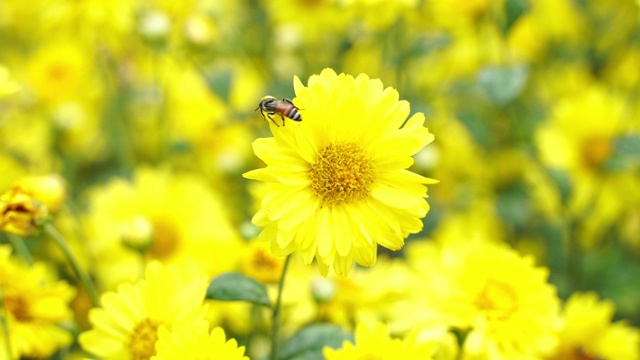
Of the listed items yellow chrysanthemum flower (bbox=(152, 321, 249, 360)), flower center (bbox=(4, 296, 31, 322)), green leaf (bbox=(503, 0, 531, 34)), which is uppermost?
green leaf (bbox=(503, 0, 531, 34))

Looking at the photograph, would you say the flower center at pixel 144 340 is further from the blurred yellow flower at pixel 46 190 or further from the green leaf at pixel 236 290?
the blurred yellow flower at pixel 46 190

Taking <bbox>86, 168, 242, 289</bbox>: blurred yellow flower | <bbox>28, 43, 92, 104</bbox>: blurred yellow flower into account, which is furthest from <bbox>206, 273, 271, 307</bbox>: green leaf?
<bbox>28, 43, 92, 104</bbox>: blurred yellow flower

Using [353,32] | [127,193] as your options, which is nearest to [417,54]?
[353,32]

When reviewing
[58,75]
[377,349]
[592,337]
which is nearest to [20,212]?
[377,349]

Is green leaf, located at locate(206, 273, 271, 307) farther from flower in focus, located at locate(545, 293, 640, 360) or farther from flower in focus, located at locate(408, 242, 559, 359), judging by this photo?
flower in focus, located at locate(545, 293, 640, 360)

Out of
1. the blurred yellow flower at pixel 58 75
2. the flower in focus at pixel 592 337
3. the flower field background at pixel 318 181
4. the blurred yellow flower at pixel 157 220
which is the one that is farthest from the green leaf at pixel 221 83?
the flower in focus at pixel 592 337

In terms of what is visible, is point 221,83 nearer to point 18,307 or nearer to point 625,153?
point 18,307
